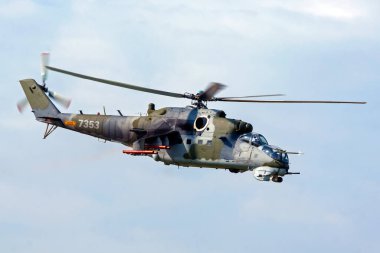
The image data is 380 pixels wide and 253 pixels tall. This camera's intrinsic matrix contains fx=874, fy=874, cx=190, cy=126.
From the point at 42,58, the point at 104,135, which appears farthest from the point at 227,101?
the point at 42,58

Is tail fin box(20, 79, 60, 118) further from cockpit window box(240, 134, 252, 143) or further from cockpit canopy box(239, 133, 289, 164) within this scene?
cockpit canopy box(239, 133, 289, 164)

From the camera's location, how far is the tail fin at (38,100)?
69.1 meters

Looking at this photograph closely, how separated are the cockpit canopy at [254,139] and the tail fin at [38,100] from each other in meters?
16.8

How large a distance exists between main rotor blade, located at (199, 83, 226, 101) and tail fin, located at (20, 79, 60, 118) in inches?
518

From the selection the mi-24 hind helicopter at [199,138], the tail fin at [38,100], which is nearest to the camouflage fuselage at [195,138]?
the mi-24 hind helicopter at [199,138]

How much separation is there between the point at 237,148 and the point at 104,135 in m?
11.3

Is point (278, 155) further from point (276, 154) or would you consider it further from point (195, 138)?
point (195, 138)

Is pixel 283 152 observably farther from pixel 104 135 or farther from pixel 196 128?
pixel 104 135

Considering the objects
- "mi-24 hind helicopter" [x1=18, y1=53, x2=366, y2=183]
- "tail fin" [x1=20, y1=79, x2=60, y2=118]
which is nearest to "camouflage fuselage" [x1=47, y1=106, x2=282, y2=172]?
"mi-24 hind helicopter" [x1=18, y1=53, x2=366, y2=183]

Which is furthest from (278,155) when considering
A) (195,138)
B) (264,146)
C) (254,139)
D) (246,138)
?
(195,138)

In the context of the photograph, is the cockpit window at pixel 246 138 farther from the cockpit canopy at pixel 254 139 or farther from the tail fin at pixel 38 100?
the tail fin at pixel 38 100

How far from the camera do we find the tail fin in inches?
2719

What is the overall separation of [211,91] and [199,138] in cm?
348

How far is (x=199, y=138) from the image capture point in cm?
6041
